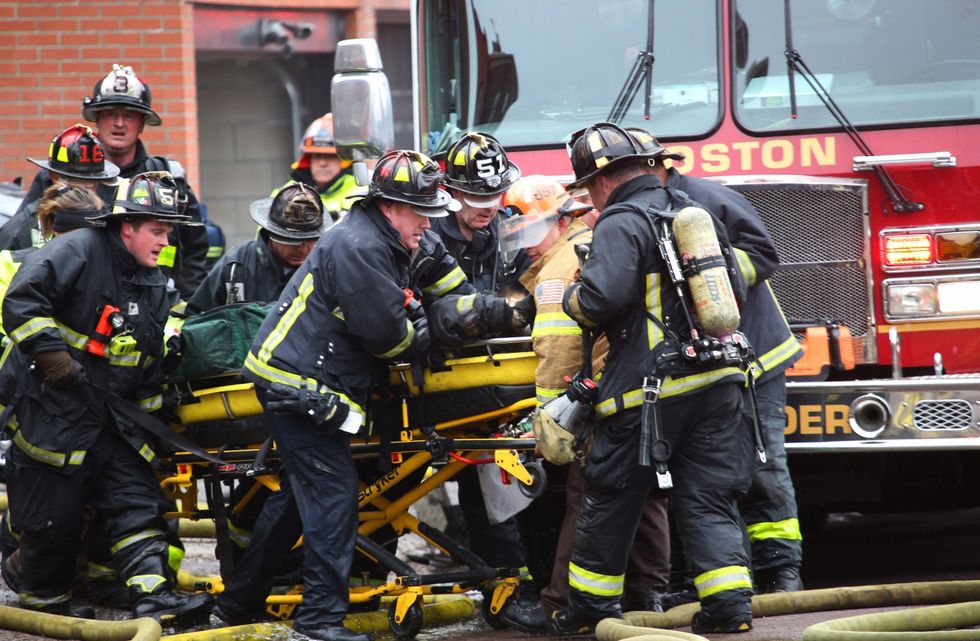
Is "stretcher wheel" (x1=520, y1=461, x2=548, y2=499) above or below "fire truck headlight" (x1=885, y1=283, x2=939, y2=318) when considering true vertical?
below

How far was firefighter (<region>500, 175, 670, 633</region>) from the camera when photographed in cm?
559

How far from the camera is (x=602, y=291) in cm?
521

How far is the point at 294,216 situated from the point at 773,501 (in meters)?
2.23

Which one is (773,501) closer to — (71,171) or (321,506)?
(321,506)

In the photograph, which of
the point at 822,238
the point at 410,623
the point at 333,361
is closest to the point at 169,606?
the point at 410,623

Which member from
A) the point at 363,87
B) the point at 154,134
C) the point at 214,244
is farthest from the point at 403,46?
the point at 363,87

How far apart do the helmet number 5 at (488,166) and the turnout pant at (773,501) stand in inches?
52.6

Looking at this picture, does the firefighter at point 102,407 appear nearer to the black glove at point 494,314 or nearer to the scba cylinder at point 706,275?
the black glove at point 494,314

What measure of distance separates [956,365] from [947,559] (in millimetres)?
1649

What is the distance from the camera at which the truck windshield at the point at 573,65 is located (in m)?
6.69

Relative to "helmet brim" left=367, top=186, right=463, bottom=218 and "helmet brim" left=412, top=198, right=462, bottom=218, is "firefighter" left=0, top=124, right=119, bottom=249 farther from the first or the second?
"helmet brim" left=412, top=198, right=462, bottom=218

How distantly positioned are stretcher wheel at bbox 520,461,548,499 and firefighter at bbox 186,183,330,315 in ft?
4.56

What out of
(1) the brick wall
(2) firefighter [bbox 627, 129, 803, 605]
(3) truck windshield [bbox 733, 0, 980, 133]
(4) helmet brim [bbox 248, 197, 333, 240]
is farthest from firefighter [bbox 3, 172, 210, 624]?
(1) the brick wall

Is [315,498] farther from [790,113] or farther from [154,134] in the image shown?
[154,134]
